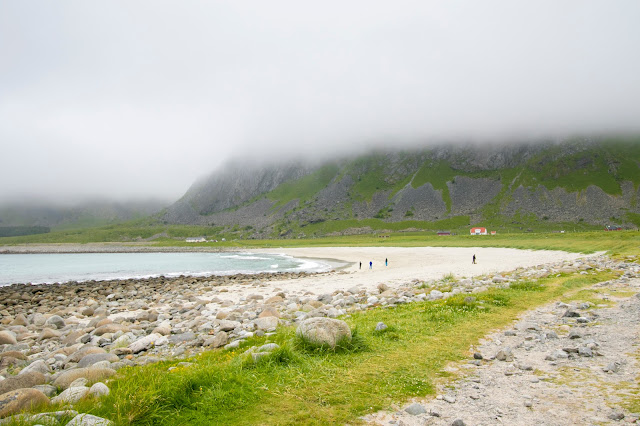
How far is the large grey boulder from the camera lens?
385 inches

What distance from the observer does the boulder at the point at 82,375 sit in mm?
9273

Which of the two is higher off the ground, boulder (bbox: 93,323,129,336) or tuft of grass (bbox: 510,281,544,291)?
tuft of grass (bbox: 510,281,544,291)

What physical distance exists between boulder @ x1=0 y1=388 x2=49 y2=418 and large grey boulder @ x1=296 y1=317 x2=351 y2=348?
254 inches

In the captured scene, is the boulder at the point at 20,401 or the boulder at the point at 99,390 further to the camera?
the boulder at the point at 99,390

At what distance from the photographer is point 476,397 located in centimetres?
668

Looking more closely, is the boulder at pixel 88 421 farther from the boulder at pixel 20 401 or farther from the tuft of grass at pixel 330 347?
the tuft of grass at pixel 330 347

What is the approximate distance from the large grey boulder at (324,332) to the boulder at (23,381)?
7.84 m

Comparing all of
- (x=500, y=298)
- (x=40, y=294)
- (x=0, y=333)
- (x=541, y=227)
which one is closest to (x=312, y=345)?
(x=500, y=298)

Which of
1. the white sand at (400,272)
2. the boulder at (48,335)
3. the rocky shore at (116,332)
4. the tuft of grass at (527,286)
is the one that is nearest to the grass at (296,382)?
the rocky shore at (116,332)

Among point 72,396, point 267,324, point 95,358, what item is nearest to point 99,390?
point 72,396

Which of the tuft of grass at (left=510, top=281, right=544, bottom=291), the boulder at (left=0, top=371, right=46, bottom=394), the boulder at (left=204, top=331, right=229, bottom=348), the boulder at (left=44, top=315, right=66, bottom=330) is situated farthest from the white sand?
the boulder at (left=0, top=371, right=46, bottom=394)

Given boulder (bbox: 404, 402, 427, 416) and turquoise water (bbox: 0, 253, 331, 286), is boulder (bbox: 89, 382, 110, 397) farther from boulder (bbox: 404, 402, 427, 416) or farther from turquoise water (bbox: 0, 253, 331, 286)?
turquoise water (bbox: 0, 253, 331, 286)

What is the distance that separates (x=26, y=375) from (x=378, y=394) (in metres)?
10.4

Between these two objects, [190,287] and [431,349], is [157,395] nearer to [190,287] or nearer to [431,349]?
[431,349]
